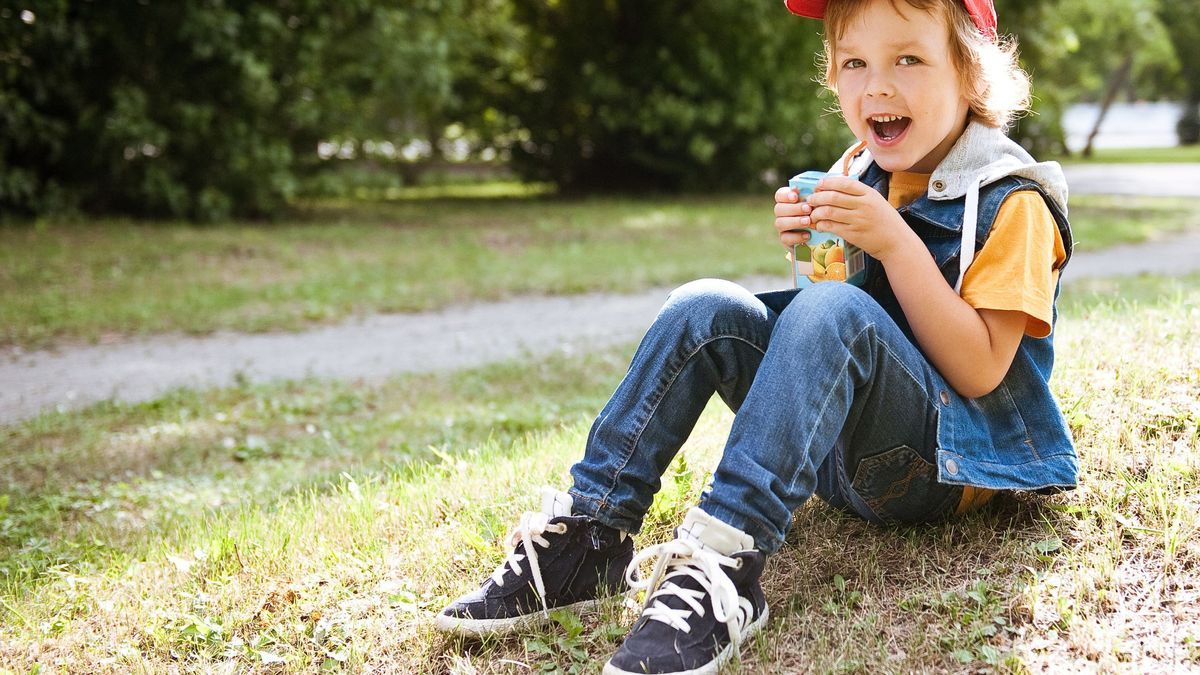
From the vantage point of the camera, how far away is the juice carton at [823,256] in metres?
2.35

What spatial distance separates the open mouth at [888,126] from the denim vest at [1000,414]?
162 millimetres

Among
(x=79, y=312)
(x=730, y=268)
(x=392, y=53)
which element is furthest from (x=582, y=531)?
(x=392, y=53)

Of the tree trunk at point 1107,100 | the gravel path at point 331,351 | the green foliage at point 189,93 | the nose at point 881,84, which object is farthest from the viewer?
the tree trunk at point 1107,100

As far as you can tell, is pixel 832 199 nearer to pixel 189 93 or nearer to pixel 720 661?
pixel 720 661

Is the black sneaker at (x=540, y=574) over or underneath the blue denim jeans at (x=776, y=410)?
underneath

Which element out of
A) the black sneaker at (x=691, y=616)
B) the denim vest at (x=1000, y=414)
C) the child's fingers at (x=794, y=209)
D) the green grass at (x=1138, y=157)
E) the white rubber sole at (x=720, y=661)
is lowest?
the green grass at (x=1138, y=157)

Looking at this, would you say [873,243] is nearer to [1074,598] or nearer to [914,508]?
[914,508]

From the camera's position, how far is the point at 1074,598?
2.28 m

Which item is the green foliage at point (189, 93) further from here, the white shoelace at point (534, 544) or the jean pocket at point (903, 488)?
the jean pocket at point (903, 488)

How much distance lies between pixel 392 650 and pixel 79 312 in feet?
19.5

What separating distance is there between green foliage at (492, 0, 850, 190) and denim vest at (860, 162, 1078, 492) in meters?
13.1

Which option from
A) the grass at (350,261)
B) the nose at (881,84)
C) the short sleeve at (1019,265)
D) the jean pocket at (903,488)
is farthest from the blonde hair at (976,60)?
the grass at (350,261)

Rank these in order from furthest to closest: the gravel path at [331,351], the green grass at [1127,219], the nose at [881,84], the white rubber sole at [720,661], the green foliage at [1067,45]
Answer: the green foliage at [1067,45] → the green grass at [1127,219] → the gravel path at [331,351] → the nose at [881,84] → the white rubber sole at [720,661]

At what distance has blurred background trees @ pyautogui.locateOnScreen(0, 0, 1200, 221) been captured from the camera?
1111 centimetres
